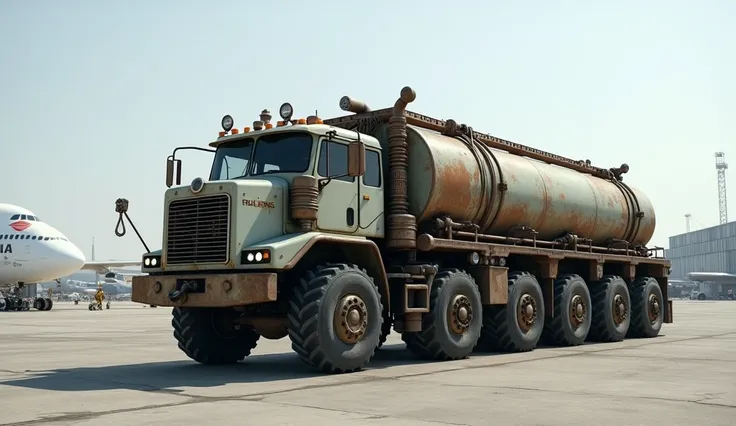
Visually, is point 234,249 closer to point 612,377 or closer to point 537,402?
point 537,402

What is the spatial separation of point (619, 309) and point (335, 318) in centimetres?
1018

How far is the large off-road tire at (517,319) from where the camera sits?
14195mm

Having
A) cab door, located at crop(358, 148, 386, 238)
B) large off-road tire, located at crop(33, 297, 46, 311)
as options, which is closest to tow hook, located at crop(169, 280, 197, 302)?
cab door, located at crop(358, 148, 386, 238)

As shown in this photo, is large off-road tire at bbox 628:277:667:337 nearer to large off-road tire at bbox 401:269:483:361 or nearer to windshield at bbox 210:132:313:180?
large off-road tire at bbox 401:269:483:361

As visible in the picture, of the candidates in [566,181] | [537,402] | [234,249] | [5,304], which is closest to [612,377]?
[537,402]

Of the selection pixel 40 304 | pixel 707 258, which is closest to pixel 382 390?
pixel 40 304

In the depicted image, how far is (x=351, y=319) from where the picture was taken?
418 inches

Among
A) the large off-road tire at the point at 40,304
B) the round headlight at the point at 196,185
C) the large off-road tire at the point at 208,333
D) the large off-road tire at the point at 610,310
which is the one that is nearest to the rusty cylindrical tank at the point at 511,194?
the large off-road tire at the point at 610,310

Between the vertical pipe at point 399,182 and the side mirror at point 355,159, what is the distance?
1837 mm

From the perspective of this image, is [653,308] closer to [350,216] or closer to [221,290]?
[350,216]

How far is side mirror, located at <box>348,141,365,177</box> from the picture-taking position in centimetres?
→ 1067

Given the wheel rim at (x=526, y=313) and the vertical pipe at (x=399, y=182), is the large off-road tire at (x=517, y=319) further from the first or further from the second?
the vertical pipe at (x=399, y=182)

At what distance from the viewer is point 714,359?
1262 cm

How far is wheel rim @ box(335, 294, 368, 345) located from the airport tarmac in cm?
56
